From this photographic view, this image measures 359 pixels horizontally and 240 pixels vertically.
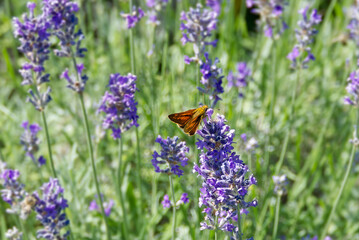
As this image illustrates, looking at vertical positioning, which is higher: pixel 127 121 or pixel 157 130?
pixel 127 121

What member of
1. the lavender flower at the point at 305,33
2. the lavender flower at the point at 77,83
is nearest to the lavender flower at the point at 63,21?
the lavender flower at the point at 77,83

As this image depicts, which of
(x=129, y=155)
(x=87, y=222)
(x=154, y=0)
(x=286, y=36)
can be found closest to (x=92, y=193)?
(x=87, y=222)

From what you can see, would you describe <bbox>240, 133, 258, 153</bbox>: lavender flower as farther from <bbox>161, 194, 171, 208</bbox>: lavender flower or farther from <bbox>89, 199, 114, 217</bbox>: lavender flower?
<bbox>89, 199, 114, 217</bbox>: lavender flower

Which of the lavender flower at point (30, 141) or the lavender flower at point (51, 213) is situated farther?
the lavender flower at point (30, 141)

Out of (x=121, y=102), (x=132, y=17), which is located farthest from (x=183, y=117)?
(x=132, y=17)

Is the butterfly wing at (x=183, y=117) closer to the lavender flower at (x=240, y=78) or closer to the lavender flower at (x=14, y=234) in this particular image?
the lavender flower at (x=14, y=234)

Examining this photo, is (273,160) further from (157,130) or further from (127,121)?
(127,121)
